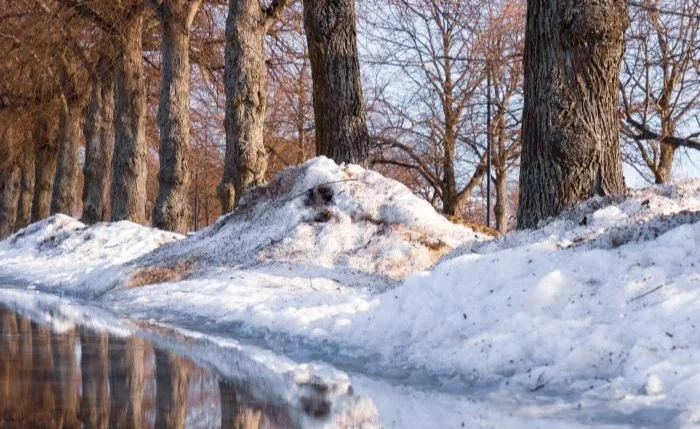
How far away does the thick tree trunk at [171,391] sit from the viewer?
14.1ft

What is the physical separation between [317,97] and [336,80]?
38 cm

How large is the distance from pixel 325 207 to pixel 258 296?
3622 mm

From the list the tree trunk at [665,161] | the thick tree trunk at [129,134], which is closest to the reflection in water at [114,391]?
the thick tree trunk at [129,134]

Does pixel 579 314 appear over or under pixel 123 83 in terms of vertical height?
under

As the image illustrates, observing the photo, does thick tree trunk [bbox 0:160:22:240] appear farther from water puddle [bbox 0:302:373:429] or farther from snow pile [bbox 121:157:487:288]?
water puddle [bbox 0:302:373:429]

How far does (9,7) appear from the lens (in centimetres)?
2820

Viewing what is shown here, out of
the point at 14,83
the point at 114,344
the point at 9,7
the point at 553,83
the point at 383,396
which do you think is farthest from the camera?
the point at 14,83

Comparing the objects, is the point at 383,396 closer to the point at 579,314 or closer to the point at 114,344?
the point at 579,314

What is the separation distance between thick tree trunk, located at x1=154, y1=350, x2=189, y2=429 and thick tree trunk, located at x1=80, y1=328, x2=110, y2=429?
238 millimetres

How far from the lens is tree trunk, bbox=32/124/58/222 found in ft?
129

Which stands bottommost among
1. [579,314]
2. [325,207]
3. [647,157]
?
[579,314]

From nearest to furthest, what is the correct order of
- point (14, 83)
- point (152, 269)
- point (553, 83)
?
point (553, 83)
point (152, 269)
point (14, 83)

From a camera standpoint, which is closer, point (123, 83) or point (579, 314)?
point (579, 314)

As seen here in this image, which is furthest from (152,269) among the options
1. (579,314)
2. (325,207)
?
(579,314)
